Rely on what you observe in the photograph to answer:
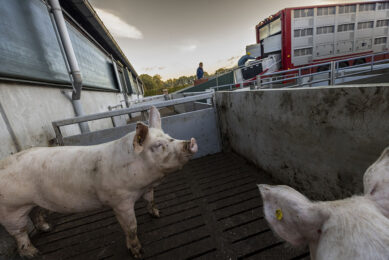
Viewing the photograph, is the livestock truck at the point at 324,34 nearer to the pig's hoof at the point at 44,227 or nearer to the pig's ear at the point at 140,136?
the pig's ear at the point at 140,136

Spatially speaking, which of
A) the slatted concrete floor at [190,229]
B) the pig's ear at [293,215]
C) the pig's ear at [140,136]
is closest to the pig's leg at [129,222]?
the slatted concrete floor at [190,229]

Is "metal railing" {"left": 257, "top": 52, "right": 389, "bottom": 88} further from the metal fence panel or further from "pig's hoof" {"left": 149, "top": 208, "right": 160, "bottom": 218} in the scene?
"pig's hoof" {"left": 149, "top": 208, "right": 160, "bottom": 218}

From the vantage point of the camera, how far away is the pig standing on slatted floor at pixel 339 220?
0.47 meters

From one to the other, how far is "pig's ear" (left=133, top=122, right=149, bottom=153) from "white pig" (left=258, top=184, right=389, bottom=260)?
114cm

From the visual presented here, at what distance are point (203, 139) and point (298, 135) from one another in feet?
6.64

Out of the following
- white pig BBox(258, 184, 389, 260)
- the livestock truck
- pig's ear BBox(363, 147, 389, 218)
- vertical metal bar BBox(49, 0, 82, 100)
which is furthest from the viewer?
the livestock truck

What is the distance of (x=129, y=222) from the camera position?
1.69 m

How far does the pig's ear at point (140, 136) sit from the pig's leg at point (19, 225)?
1390 millimetres

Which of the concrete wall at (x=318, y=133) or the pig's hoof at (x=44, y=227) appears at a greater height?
the concrete wall at (x=318, y=133)

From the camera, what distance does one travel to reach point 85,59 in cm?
655

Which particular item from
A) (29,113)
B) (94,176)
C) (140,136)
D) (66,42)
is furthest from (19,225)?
(66,42)

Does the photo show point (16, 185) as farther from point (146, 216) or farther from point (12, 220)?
point (146, 216)

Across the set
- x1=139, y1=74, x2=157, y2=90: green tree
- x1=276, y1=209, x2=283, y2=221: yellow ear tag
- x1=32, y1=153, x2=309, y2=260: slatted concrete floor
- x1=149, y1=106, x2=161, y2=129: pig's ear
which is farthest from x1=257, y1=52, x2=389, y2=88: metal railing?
x1=139, y1=74, x2=157, y2=90: green tree

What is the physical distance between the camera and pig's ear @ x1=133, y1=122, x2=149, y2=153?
1.52 m
